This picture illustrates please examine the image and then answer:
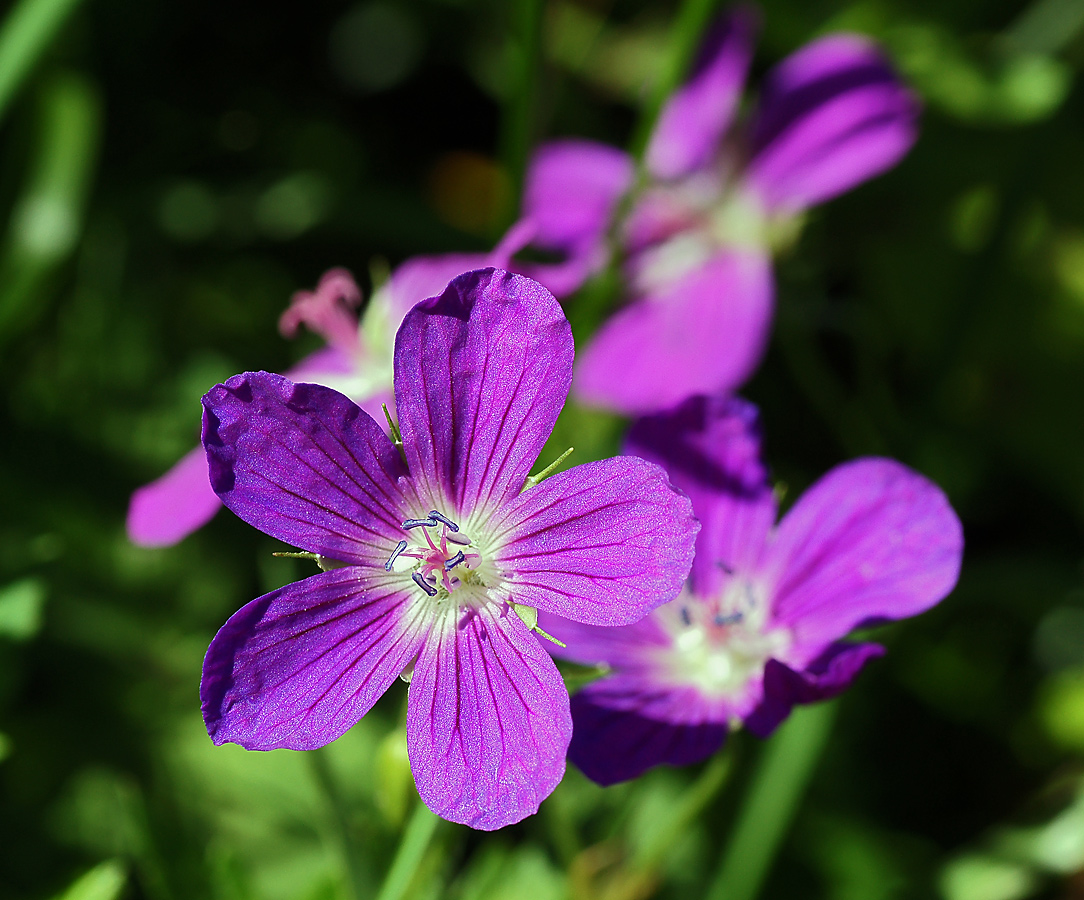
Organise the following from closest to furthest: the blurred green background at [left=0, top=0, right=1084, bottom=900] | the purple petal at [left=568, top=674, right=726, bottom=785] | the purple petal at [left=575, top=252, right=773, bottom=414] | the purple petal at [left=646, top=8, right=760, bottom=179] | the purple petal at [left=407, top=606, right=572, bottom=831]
A: the purple petal at [left=407, top=606, right=572, bottom=831] < the purple petal at [left=568, top=674, right=726, bottom=785] < the blurred green background at [left=0, top=0, right=1084, bottom=900] < the purple petal at [left=575, top=252, right=773, bottom=414] < the purple petal at [left=646, top=8, right=760, bottom=179]

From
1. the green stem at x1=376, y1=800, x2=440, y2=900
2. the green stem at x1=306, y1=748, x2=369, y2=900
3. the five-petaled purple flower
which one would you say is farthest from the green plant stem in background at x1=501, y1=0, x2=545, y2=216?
the green stem at x1=376, y1=800, x2=440, y2=900

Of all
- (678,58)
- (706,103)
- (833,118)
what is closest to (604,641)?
(678,58)

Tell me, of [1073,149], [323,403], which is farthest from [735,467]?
[1073,149]

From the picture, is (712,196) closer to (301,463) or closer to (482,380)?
(482,380)

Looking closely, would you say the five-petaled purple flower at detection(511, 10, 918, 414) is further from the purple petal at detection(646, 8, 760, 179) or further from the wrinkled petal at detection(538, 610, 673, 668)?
the wrinkled petal at detection(538, 610, 673, 668)

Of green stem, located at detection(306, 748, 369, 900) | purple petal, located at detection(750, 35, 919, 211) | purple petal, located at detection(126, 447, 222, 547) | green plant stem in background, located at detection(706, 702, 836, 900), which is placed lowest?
green plant stem in background, located at detection(706, 702, 836, 900)

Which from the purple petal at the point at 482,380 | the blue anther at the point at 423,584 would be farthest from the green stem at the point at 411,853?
the purple petal at the point at 482,380
